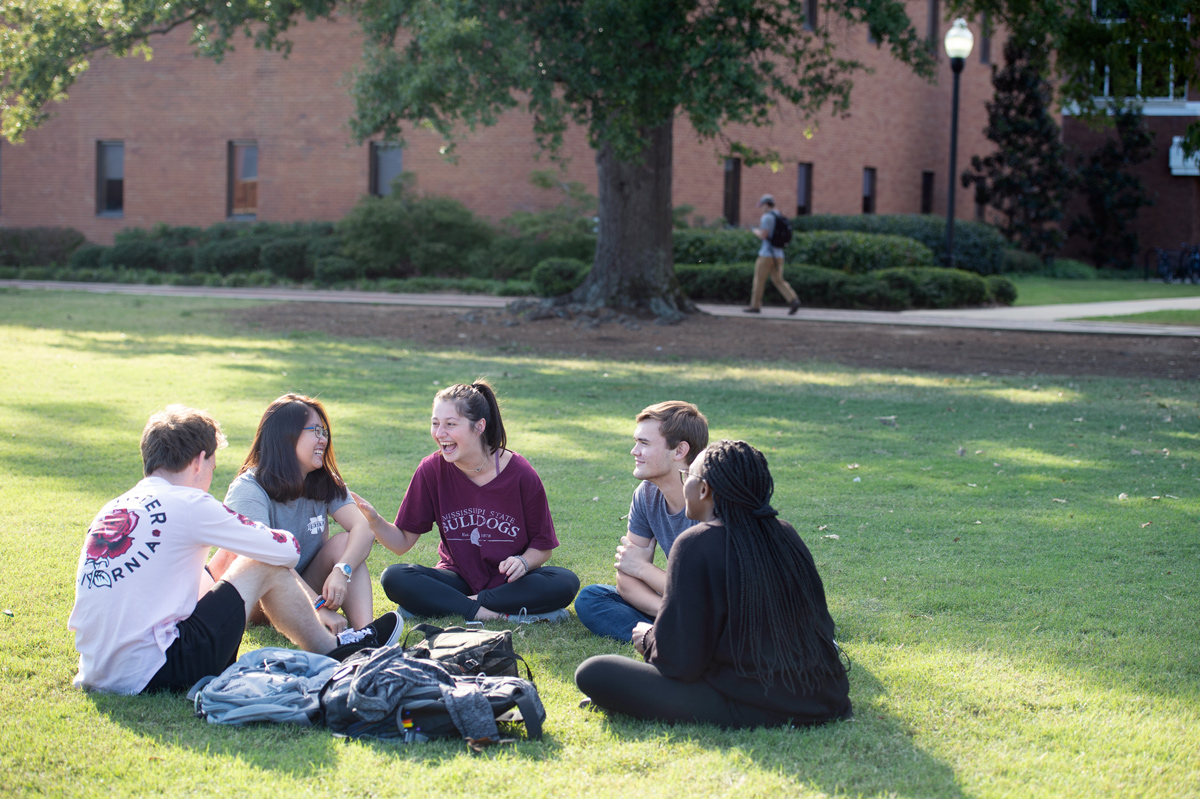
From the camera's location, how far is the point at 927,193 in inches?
1453

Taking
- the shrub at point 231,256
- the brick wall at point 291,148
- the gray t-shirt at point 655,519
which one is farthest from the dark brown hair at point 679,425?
the shrub at point 231,256

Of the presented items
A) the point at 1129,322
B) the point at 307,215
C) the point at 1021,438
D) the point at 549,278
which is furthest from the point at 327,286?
the point at 1021,438

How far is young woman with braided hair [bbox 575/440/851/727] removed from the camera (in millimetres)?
3541

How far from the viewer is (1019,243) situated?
34.8 meters

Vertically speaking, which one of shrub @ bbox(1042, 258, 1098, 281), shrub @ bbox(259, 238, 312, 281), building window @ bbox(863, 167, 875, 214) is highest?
building window @ bbox(863, 167, 875, 214)

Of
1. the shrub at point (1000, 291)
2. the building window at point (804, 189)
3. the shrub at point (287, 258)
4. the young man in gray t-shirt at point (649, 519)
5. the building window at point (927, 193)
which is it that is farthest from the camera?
the building window at point (927, 193)

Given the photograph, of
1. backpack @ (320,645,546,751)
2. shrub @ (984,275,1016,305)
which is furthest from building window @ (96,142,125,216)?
backpack @ (320,645,546,751)

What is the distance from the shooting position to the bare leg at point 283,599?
4.12 m

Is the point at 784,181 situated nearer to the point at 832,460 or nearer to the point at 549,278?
the point at 549,278

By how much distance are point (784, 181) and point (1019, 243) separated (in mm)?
8817

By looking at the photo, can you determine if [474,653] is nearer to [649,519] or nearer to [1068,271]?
[649,519]

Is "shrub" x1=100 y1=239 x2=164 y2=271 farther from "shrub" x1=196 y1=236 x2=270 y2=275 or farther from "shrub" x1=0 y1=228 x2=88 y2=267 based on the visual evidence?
"shrub" x1=0 y1=228 x2=88 y2=267

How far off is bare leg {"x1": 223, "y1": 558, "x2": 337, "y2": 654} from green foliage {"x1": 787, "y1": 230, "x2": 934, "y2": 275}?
1988 centimetres

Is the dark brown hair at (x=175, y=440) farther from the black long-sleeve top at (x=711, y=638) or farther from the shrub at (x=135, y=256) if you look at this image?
the shrub at (x=135, y=256)
